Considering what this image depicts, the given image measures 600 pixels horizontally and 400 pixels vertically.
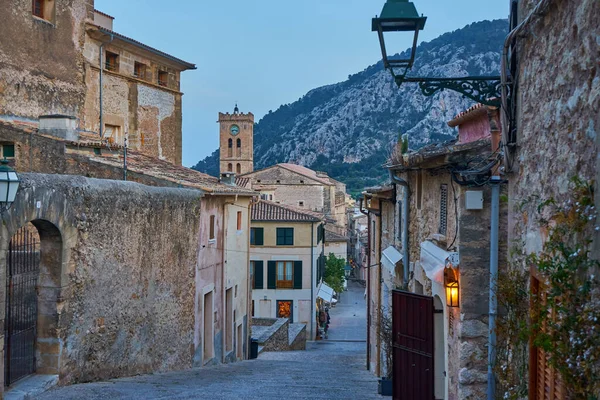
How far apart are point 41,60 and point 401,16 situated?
18354mm

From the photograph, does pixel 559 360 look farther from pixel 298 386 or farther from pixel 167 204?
pixel 167 204

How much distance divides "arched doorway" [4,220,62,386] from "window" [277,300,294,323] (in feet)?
96.6

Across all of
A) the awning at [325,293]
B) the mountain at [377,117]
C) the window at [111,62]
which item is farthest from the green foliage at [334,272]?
the mountain at [377,117]

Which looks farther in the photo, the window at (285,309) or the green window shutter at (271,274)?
the window at (285,309)

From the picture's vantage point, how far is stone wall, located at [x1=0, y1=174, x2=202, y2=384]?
9.28 meters

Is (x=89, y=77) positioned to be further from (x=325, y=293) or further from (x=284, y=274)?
(x=325, y=293)

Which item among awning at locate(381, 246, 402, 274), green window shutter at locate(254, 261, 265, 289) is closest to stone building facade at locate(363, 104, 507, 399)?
awning at locate(381, 246, 402, 274)

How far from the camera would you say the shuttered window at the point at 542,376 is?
441cm

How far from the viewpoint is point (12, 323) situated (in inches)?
352

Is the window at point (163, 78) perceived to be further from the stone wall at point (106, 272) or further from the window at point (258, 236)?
the stone wall at point (106, 272)

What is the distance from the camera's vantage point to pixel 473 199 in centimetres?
800

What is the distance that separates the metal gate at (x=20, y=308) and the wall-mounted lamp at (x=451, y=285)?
223 inches

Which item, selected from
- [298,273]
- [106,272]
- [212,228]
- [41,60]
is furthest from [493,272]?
[298,273]

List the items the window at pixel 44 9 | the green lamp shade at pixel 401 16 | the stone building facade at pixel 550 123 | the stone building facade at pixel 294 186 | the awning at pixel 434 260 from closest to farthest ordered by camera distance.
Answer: the stone building facade at pixel 550 123 → the green lamp shade at pixel 401 16 → the awning at pixel 434 260 → the window at pixel 44 9 → the stone building facade at pixel 294 186
